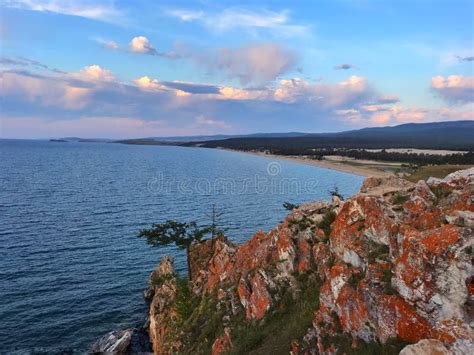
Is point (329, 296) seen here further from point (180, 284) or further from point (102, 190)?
point (102, 190)

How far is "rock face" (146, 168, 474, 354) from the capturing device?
1528 centimetres

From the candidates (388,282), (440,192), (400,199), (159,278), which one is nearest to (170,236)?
(159,278)

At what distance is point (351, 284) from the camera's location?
63.1 ft

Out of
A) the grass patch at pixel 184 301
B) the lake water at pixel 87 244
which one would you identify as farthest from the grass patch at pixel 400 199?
the lake water at pixel 87 244

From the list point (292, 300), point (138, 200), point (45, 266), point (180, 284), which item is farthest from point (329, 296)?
point (138, 200)

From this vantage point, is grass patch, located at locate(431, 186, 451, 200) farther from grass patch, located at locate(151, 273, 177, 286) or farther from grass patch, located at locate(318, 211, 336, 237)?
grass patch, located at locate(151, 273, 177, 286)

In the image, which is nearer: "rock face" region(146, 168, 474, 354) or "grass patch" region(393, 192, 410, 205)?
"rock face" region(146, 168, 474, 354)

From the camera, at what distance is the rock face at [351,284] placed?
50.1 feet

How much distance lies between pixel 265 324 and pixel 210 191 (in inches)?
3522

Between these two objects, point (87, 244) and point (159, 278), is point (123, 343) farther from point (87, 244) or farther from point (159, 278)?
point (87, 244)

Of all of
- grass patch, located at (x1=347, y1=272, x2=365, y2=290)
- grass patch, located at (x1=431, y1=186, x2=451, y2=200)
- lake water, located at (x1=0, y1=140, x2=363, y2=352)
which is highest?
grass patch, located at (x1=431, y1=186, x2=451, y2=200)

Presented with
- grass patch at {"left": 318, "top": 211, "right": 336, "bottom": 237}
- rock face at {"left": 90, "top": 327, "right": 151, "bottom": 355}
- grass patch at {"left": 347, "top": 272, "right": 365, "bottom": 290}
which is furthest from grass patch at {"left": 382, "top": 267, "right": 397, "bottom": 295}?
rock face at {"left": 90, "top": 327, "right": 151, "bottom": 355}

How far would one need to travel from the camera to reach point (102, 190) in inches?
4350

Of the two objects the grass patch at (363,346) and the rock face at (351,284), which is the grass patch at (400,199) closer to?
the rock face at (351,284)
